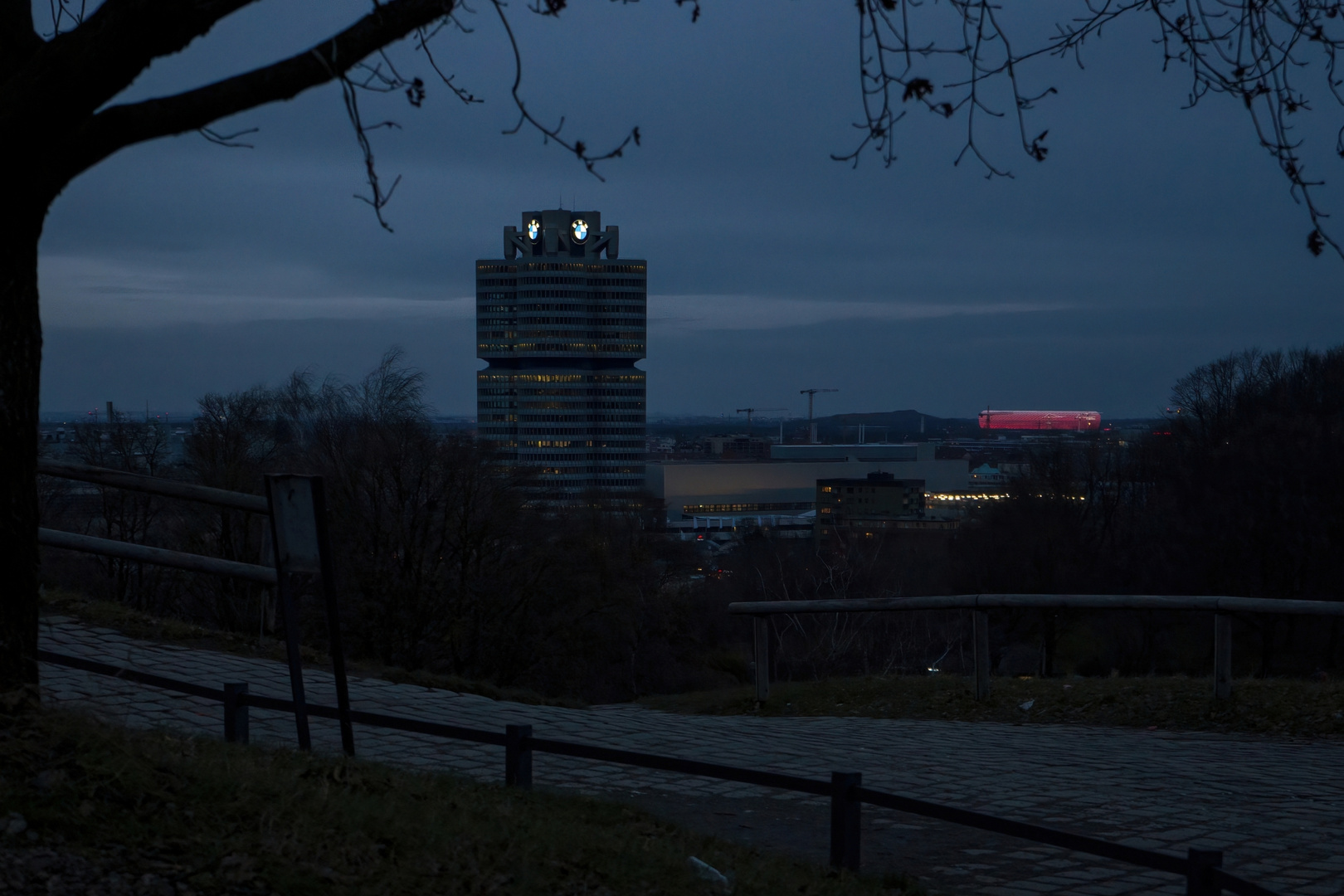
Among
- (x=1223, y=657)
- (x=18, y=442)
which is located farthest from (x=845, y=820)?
(x=1223, y=657)

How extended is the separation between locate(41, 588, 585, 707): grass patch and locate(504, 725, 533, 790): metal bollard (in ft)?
14.5

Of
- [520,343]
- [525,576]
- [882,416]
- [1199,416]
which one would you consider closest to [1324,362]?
[1199,416]

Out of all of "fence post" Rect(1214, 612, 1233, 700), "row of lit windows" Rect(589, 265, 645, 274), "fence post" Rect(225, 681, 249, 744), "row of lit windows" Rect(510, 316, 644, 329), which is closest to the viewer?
"fence post" Rect(225, 681, 249, 744)

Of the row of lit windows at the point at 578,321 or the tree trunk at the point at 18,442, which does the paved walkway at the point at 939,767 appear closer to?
the tree trunk at the point at 18,442

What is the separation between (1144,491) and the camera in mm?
49406

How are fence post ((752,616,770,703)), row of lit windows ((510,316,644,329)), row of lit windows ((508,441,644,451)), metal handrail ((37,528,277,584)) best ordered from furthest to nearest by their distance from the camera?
1. row of lit windows ((510,316,644,329))
2. row of lit windows ((508,441,644,451))
3. fence post ((752,616,770,703))
4. metal handrail ((37,528,277,584))

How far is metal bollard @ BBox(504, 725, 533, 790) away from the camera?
600 centimetres

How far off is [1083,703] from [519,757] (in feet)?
19.6

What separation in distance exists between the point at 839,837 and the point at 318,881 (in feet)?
7.11

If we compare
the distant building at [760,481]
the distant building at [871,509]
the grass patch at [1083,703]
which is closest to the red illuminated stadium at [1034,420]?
the distant building at [760,481]

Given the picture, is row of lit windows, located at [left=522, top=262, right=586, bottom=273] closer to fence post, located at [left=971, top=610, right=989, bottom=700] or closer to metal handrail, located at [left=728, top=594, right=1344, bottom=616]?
metal handrail, located at [left=728, top=594, right=1344, bottom=616]

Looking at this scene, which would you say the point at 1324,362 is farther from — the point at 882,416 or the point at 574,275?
the point at 882,416

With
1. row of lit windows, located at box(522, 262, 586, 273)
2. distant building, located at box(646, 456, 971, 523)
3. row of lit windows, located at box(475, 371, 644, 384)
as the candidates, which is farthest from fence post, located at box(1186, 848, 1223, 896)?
row of lit windows, located at box(522, 262, 586, 273)

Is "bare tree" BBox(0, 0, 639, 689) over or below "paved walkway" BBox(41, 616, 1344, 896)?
over
